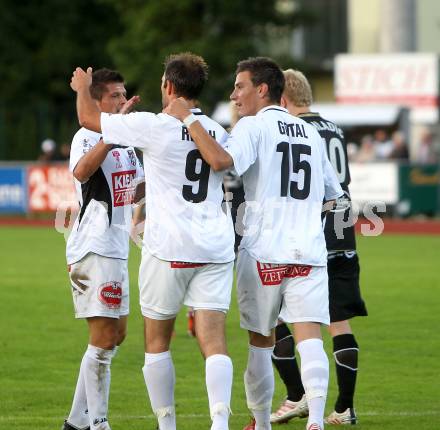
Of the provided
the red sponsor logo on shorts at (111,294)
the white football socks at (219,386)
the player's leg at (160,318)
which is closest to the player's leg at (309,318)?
the white football socks at (219,386)

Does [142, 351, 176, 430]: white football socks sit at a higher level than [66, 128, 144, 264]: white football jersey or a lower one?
lower

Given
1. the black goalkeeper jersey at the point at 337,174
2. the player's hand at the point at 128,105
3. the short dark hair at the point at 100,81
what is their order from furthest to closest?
the black goalkeeper jersey at the point at 337,174 → the short dark hair at the point at 100,81 → the player's hand at the point at 128,105

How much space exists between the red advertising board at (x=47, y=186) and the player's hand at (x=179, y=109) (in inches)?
896

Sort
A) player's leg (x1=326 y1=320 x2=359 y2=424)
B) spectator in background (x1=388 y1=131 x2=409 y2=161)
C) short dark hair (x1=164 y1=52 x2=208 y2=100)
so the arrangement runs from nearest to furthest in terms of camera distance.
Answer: short dark hair (x1=164 y1=52 x2=208 y2=100) → player's leg (x1=326 y1=320 x2=359 y2=424) → spectator in background (x1=388 y1=131 x2=409 y2=161)

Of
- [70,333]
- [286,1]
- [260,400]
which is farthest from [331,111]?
[260,400]

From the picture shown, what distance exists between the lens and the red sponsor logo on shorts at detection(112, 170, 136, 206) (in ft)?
25.2

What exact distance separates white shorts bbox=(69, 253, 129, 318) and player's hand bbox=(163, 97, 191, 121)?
3.68 feet

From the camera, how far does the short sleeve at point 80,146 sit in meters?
7.49

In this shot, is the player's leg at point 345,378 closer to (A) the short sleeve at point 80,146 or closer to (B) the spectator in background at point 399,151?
(A) the short sleeve at point 80,146

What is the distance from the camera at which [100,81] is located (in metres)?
7.75

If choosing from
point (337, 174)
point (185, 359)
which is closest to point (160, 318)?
point (337, 174)

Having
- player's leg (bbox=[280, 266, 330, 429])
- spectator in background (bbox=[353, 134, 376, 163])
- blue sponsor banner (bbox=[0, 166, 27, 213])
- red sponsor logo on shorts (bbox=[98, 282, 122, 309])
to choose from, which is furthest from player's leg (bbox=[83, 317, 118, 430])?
blue sponsor banner (bbox=[0, 166, 27, 213])

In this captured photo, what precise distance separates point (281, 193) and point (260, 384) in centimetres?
114

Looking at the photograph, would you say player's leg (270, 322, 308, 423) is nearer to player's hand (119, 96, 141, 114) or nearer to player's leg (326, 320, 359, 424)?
player's leg (326, 320, 359, 424)
